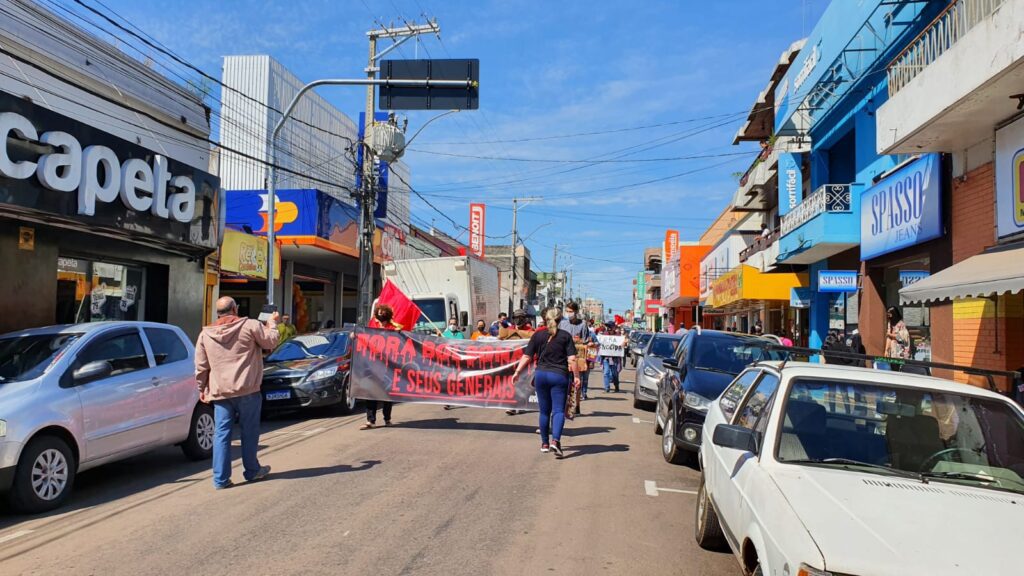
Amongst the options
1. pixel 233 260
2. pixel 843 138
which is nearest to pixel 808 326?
pixel 843 138

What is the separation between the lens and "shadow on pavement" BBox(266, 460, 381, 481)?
764cm

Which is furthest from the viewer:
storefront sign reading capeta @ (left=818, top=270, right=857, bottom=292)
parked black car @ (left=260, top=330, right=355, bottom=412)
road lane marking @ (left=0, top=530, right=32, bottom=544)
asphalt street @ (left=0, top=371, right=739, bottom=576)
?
storefront sign reading capeta @ (left=818, top=270, right=857, bottom=292)

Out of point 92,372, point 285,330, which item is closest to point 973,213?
point 92,372

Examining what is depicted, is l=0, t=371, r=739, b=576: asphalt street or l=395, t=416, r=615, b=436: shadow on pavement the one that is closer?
l=0, t=371, r=739, b=576: asphalt street

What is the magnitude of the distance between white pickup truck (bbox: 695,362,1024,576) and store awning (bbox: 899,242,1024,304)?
4136 millimetres

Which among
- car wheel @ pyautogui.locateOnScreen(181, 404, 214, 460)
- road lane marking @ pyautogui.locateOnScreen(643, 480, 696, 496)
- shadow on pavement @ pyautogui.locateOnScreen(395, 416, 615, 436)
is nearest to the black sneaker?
road lane marking @ pyautogui.locateOnScreen(643, 480, 696, 496)

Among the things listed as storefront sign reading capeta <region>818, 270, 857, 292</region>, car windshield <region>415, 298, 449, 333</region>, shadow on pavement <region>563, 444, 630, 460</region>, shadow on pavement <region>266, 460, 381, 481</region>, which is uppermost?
storefront sign reading capeta <region>818, 270, 857, 292</region>

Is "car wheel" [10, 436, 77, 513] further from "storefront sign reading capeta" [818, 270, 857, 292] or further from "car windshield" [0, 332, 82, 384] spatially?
"storefront sign reading capeta" [818, 270, 857, 292]

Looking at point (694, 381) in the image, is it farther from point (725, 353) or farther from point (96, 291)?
point (96, 291)

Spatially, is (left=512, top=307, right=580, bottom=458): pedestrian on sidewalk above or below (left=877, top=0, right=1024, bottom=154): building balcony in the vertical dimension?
below

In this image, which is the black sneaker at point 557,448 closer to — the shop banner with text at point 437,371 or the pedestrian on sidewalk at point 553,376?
the pedestrian on sidewalk at point 553,376

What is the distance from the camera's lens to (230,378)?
7.10 meters

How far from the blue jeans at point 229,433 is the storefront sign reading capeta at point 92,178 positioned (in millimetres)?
5849

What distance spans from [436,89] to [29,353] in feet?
28.6
